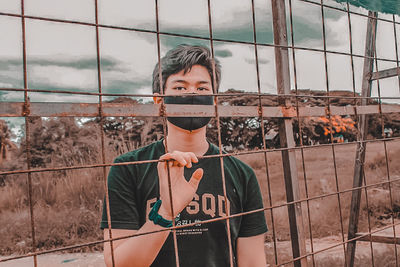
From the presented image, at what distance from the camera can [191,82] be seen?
1.73 meters

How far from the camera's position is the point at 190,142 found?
1741 millimetres

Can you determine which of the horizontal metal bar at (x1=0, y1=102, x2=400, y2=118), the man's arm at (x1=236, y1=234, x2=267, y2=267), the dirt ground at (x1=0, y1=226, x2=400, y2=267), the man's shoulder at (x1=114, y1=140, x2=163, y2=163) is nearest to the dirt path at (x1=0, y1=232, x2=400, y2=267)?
the dirt ground at (x1=0, y1=226, x2=400, y2=267)

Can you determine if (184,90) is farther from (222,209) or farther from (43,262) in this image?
(43,262)

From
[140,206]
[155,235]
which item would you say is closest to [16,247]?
[140,206]

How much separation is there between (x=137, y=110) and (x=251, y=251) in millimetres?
974

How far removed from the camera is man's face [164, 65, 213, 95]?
1.73 m

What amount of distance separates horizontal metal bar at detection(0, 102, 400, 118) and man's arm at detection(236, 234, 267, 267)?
0.65 meters

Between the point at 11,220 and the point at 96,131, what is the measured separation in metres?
1.62

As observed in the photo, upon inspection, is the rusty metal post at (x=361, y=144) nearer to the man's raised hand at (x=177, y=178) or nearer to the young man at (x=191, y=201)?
the young man at (x=191, y=201)

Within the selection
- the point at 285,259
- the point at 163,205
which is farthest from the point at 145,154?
the point at 285,259

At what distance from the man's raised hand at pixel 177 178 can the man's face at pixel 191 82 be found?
0.74 m

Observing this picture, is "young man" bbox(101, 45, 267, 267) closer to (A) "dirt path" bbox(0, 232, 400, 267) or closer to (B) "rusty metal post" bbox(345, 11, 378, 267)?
(B) "rusty metal post" bbox(345, 11, 378, 267)

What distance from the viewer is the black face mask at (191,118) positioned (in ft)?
4.92

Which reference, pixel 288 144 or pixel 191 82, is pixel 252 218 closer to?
pixel 288 144
